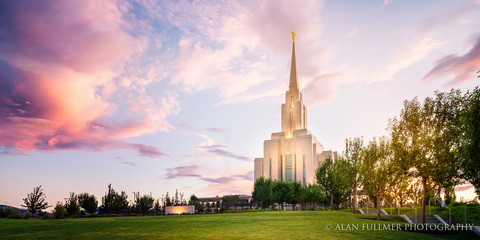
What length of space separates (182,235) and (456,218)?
85.3 feet

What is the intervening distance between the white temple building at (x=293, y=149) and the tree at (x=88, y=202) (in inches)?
2656

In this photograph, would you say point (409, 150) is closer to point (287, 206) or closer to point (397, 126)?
point (397, 126)

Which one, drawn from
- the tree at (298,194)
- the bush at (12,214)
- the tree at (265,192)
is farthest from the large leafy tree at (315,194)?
the bush at (12,214)

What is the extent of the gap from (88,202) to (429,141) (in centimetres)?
5582

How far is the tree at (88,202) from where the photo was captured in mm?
56188

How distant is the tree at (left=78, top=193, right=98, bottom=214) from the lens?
5619 centimetres

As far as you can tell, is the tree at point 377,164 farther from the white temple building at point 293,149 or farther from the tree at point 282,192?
the white temple building at point 293,149

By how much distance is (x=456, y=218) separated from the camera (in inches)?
1107

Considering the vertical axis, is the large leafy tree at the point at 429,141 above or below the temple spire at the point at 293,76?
below

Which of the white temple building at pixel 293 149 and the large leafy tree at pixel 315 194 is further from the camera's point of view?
the white temple building at pixel 293 149

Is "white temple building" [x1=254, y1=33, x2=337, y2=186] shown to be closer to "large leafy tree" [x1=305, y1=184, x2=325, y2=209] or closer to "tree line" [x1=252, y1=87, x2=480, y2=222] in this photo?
"large leafy tree" [x1=305, y1=184, x2=325, y2=209]

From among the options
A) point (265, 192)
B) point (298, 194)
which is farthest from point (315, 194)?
point (265, 192)

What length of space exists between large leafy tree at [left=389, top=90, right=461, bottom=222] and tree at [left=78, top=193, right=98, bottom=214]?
5283cm

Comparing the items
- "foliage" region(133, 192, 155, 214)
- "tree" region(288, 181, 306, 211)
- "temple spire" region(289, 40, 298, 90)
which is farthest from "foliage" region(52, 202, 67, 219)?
"temple spire" region(289, 40, 298, 90)
